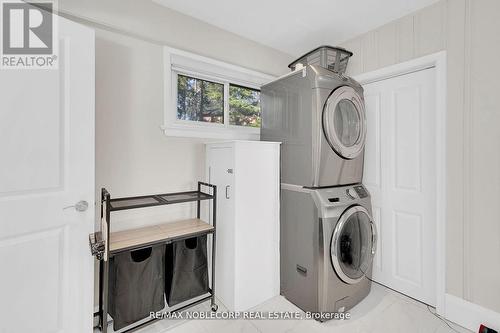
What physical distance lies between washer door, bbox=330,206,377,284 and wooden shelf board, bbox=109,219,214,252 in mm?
969

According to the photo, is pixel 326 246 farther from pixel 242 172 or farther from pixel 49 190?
pixel 49 190

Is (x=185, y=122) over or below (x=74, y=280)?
over

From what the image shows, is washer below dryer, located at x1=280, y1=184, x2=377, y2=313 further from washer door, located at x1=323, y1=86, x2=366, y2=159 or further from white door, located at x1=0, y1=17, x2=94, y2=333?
white door, located at x1=0, y1=17, x2=94, y2=333

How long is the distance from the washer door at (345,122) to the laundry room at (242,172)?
2cm

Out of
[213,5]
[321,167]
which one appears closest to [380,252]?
[321,167]

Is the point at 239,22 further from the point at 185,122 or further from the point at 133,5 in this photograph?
the point at 185,122

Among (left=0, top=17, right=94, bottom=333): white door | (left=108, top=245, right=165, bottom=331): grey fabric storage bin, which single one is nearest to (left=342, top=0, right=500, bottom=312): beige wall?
(left=108, top=245, right=165, bottom=331): grey fabric storage bin

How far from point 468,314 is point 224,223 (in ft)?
6.16

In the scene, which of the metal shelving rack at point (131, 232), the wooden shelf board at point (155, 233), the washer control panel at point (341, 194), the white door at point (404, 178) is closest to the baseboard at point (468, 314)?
the white door at point (404, 178)

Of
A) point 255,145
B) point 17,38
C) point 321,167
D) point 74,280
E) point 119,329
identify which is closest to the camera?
point 17,38

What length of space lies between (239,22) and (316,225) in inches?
74.0

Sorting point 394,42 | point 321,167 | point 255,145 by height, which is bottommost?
point 321,167

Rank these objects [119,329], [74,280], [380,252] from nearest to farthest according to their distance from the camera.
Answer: [74,280], [119,329], [380,252]

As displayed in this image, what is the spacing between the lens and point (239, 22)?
6.62 feet
